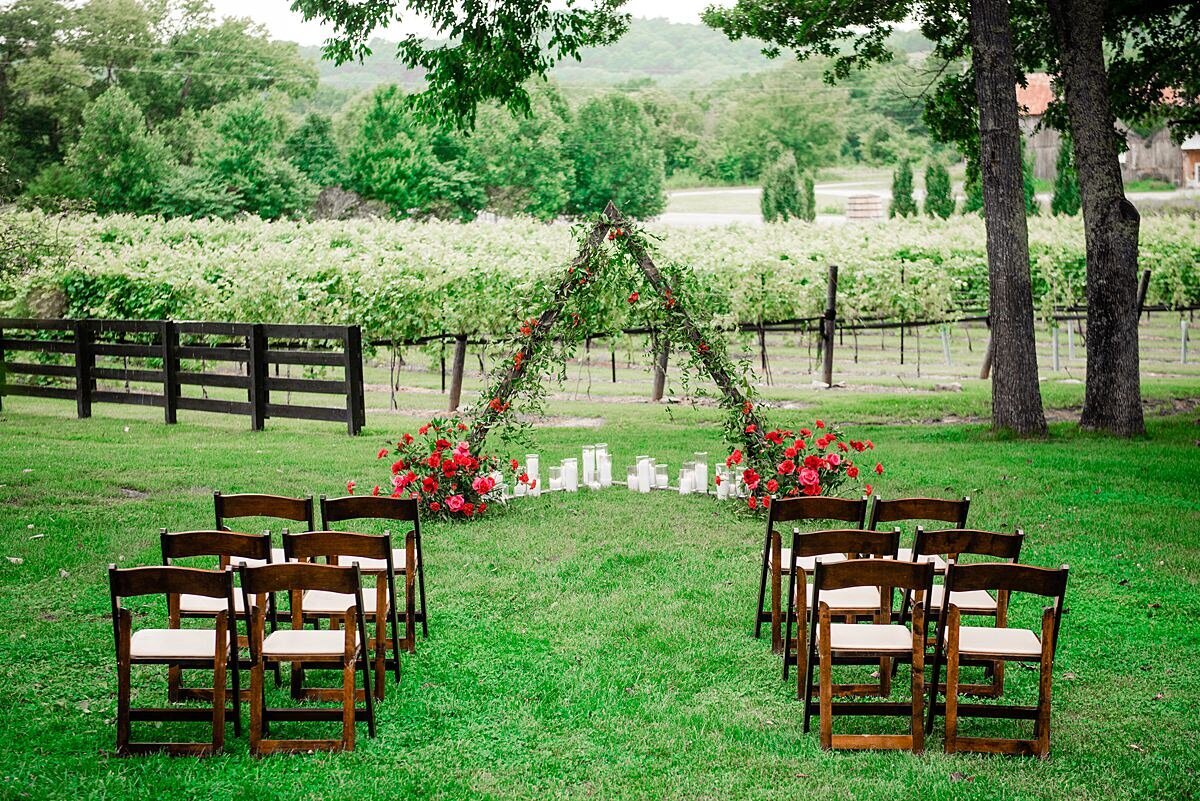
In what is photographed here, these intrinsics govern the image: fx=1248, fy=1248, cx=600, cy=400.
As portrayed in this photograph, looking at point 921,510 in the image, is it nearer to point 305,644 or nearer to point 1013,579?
point 1013,579

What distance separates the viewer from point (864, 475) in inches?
533

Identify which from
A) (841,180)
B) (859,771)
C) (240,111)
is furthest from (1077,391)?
(841,180)

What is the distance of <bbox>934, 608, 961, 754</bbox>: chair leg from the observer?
6.00 meters

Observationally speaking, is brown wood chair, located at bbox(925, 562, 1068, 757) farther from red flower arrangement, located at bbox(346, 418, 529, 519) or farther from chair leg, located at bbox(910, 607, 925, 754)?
red flower arrangement, located at bbox(346, 418, 529, 519)

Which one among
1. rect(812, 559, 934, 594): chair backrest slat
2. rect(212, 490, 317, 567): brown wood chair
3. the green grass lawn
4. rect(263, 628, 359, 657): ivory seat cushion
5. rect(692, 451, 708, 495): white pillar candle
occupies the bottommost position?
the green grass lawn

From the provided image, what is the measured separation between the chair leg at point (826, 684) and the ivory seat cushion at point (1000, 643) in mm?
594

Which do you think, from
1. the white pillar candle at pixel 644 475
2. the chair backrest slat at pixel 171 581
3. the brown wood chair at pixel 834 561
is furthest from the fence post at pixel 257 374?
the brown wood chair at pixel 834 561

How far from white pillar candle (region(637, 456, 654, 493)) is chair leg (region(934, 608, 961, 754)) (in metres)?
6.92

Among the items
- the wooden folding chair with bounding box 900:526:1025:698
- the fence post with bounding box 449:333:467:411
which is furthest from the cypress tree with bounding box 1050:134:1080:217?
the wooden folding chair with bounding box 900:526:1025:698

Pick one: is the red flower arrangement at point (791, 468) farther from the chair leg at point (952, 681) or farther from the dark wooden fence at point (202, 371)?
the dark wooden fence at point (202, 371)

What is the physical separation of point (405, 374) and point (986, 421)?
12.7m

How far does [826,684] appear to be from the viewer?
6.16 meters

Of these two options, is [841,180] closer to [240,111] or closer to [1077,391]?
[240,111]

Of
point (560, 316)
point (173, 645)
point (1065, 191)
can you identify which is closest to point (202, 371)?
point (560, 316)
